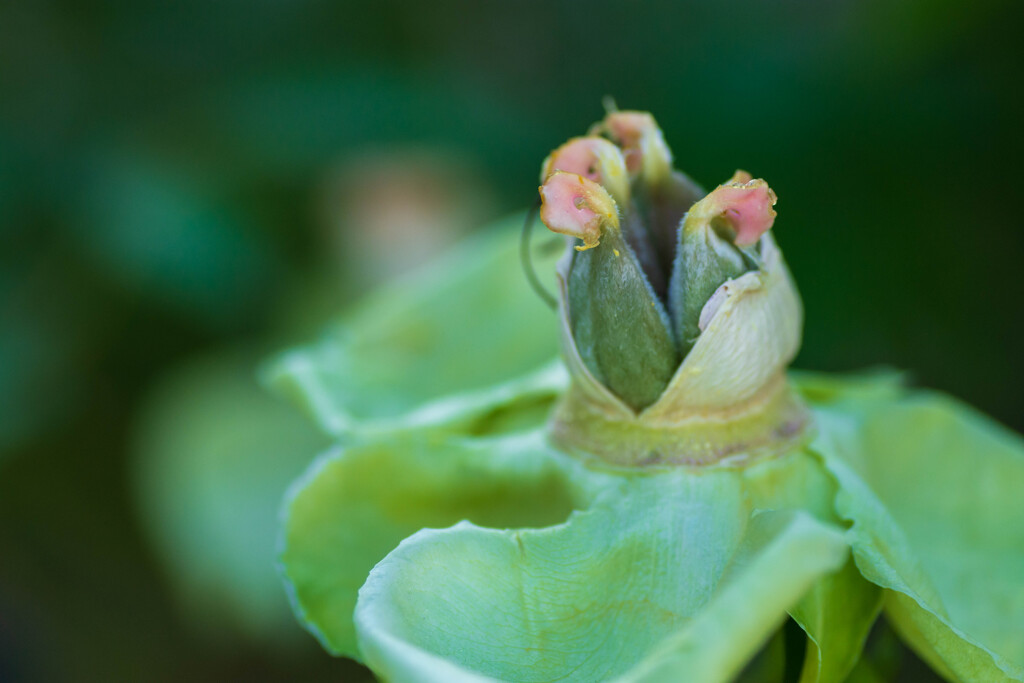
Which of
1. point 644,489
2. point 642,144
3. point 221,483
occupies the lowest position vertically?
point 221,483

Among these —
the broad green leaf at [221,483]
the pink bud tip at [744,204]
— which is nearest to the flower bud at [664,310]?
the pink bud tip at [744,204]

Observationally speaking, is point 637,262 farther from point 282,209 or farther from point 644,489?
point 282,209

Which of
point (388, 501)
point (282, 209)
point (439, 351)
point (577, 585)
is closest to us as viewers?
point (577, 585)

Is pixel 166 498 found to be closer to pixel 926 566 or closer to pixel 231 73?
pixel 231 73

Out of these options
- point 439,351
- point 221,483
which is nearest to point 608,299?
point 439,351

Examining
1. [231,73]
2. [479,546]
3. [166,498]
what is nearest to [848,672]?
[479,546]

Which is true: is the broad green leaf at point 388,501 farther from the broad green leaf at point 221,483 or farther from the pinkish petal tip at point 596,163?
the broad green leaf at point 221,483
